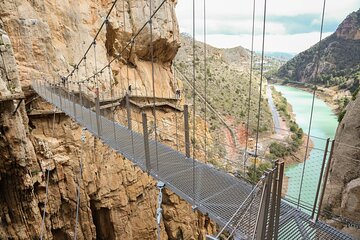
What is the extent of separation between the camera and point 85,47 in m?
6.88

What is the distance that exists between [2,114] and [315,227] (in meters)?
5.10

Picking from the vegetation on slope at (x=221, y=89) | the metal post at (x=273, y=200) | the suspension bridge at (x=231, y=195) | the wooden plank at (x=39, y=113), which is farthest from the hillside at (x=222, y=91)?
the metal post at (x=273, y=200)

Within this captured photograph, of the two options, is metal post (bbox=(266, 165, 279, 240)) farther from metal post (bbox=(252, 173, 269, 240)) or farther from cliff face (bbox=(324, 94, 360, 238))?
cliff face (bbox=(324, 94, 360, 238))

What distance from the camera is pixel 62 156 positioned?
588cm

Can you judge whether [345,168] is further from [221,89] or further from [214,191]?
[221,89]

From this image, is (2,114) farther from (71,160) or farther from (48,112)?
(71,160)

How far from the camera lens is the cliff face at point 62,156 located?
200 inches

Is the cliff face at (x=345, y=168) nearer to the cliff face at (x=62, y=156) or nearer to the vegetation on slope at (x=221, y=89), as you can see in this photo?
the cliff face at (x=62, y=156)

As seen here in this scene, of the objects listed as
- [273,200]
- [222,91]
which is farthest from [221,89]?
[273,200]

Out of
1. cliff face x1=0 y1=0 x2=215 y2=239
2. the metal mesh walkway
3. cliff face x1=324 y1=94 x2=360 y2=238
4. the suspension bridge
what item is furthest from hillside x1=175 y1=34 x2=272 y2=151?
the suspension bridge

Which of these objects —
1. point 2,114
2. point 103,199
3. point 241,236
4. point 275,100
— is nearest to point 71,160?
point 103,199

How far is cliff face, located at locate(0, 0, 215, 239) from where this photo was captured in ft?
16.7

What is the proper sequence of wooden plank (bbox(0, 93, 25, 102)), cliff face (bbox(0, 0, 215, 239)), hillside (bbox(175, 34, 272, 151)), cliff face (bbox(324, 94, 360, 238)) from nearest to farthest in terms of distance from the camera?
1. cliff face (bbox(324, 94, 360, 238))
2. wooden plank (bbox(0, 93, 25, 102))
3. cliff face (bbox(0, 0, 215, 239))
4. hillside (bbox(175, 34, 272, 151))

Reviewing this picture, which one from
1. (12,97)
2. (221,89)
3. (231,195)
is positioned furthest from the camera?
(221,89)
